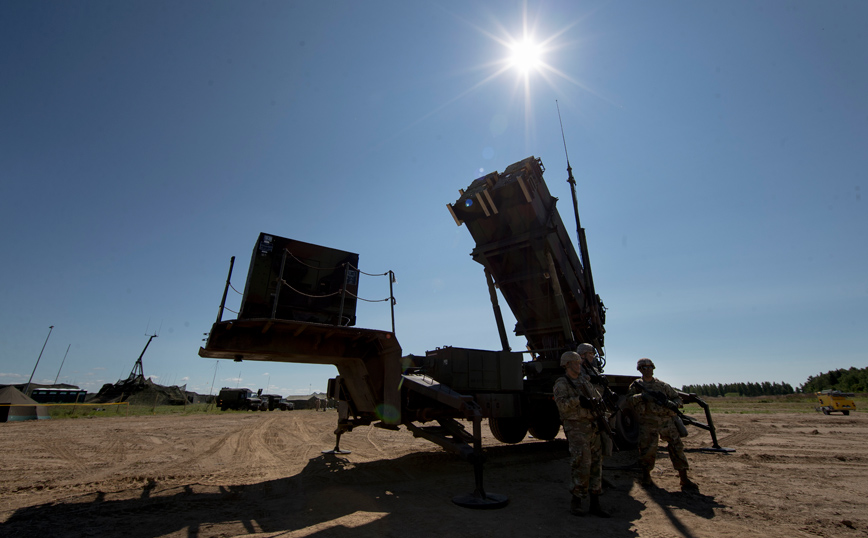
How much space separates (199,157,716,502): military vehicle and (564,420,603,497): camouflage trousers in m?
0.97

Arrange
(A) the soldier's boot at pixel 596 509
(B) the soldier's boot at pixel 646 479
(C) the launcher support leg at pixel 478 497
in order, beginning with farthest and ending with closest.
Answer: (B) the soldier's boot at pixel 646 479 < (C) the launcher support leg at pixel 478 497 < (A) the soldier's boot at pixel 596 509

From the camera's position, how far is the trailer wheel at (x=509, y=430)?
926 cm

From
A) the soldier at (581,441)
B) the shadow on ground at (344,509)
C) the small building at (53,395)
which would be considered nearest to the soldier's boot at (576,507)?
the soldier at (581,441)

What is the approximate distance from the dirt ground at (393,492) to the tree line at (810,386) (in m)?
28.6

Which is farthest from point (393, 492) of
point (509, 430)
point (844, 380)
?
point (844, 380)

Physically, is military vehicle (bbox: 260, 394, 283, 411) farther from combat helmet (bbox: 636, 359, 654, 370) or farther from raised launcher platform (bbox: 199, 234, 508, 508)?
combat helmet (bbox: 636, 359, 654, 370)

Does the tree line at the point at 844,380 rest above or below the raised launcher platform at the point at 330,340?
above

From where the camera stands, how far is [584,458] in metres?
4.19

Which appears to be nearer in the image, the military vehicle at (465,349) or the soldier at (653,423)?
the soldier at (653,423)

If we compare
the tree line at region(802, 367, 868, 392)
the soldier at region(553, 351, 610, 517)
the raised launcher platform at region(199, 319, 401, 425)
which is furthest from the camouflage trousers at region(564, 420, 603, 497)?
the tree line at region(802, 367, 868, 392)

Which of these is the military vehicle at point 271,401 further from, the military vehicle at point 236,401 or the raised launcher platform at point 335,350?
the raised launcher platform at point 335,350

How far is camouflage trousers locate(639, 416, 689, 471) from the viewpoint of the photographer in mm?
5211

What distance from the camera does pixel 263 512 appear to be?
13.9 feet

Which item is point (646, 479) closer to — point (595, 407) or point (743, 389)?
point (595, 407)
